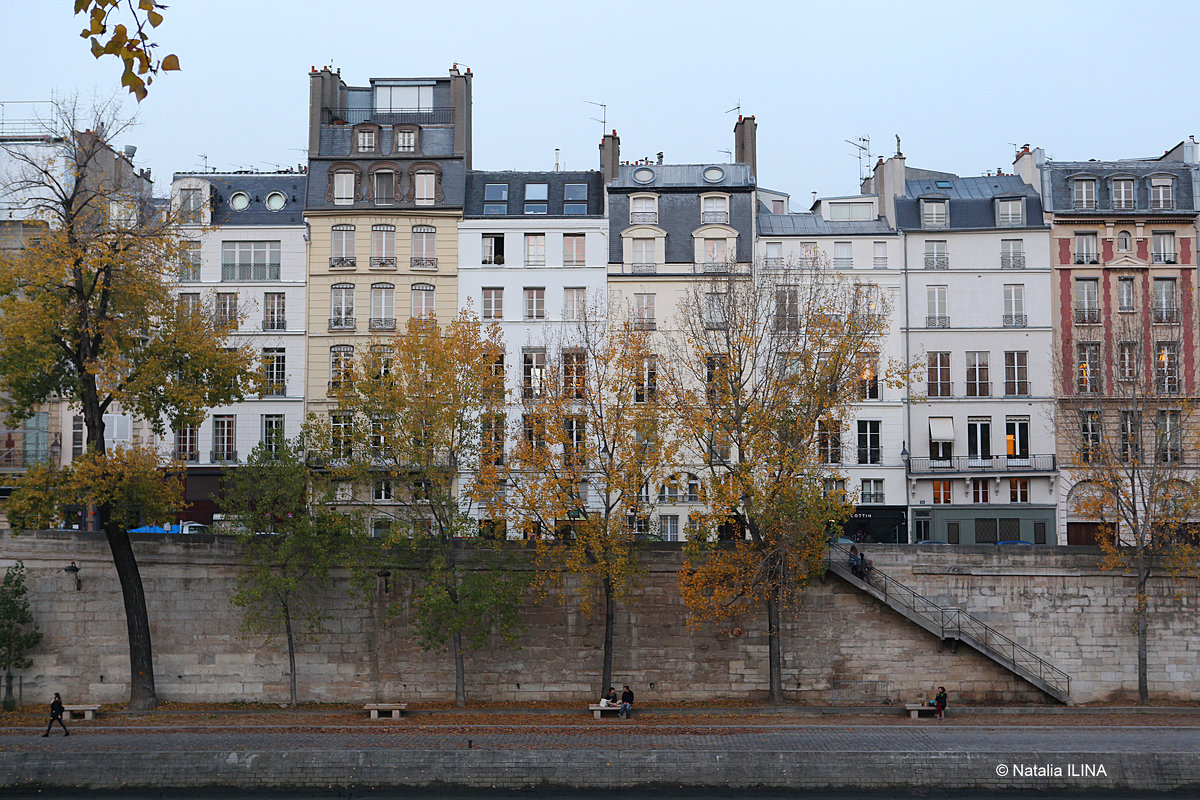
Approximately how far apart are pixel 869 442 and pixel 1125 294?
12.4m

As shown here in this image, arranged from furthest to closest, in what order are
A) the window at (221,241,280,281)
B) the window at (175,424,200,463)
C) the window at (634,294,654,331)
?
the window at (221,241,280,281) → the window at (175,424,200,463) → the window at (634,294,654,331)

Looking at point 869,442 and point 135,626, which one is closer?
point 135,626

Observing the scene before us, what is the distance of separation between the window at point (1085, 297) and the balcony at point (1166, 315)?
226 cm

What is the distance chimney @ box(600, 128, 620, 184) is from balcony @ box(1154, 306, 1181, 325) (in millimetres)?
23079

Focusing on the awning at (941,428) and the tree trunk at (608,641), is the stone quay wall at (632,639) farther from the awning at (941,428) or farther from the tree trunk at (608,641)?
the awning at (941,428)

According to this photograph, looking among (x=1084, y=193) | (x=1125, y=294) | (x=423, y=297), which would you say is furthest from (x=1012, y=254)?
(x=423, y=297)

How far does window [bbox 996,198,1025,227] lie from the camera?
48406 mm

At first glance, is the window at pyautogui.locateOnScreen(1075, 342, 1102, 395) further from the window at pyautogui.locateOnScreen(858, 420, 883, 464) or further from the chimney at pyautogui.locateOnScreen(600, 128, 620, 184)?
the chimney at pyautogui.locateOnScreen(600, 128, 620, 184)

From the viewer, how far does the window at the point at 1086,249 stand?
47656 millimetres

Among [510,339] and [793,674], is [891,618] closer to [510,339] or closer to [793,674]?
[793,674]

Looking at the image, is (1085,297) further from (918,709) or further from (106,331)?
(106,331)

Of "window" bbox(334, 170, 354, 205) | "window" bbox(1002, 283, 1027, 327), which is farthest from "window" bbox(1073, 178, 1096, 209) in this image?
"window" bbox(334, 170, 354, 205)

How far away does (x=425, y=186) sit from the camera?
4769 cm

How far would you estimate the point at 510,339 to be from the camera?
46812 mm
